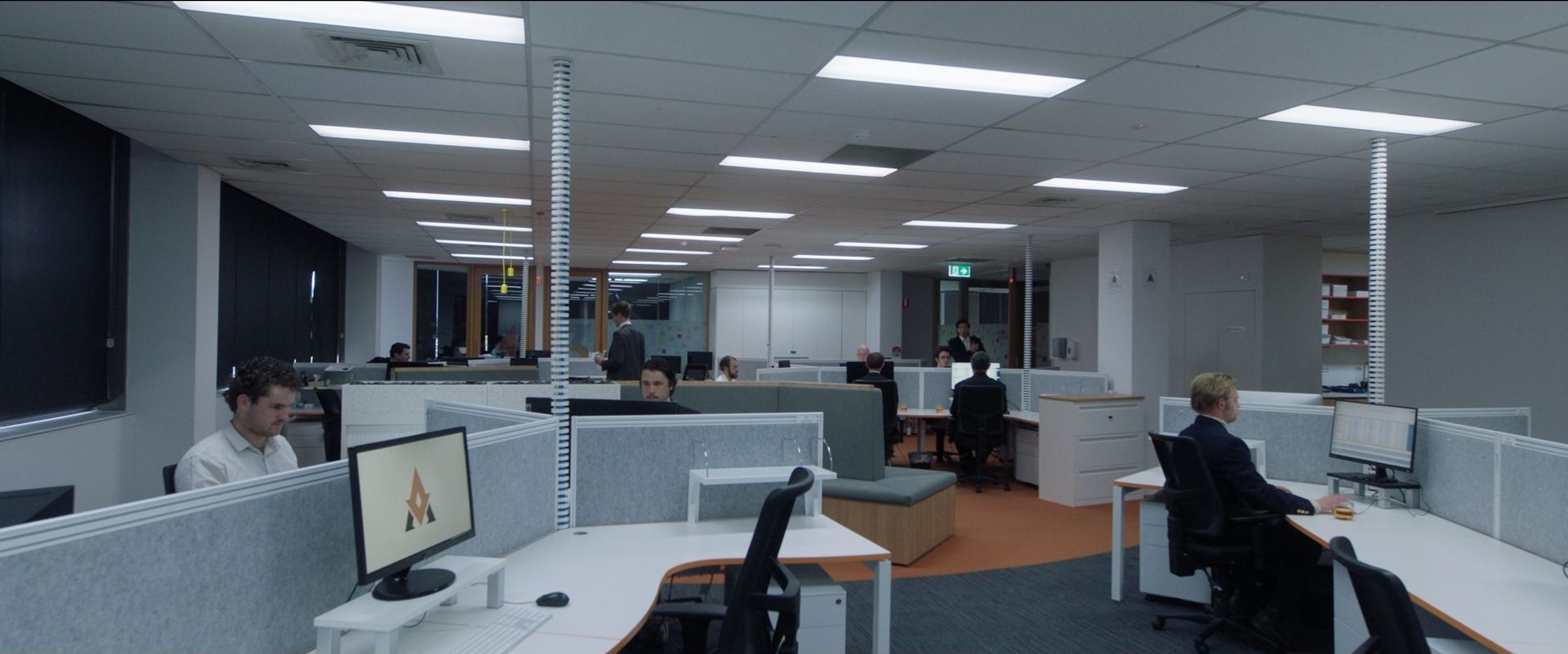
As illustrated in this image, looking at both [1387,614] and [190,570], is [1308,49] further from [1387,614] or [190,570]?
[190,570]

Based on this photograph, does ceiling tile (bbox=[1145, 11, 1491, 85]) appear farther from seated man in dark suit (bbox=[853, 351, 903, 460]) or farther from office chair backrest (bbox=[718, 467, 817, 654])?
seated man in dark suit (bbox=[853, 351, 903, 460])

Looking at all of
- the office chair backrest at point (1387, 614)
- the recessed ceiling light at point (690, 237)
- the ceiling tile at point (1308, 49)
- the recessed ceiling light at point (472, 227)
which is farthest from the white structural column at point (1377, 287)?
the recessed ceiling light at point (472, 227)

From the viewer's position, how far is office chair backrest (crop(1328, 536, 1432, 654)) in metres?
1.37

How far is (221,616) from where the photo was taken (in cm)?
134

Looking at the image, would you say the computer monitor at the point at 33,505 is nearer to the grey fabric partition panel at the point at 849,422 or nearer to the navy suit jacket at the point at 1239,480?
the grey fabric partition panel at the point at 849,422

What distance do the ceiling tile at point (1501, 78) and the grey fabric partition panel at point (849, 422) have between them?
248cm

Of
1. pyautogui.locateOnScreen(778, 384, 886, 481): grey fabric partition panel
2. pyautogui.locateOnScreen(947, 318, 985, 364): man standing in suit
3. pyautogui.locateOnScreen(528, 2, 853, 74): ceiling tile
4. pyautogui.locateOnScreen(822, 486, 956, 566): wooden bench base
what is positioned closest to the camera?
pyautogui.locateOnScreen(528, 2, 853, 74): ceiling tile

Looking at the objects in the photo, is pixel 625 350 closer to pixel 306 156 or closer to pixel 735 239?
pixel 306 156

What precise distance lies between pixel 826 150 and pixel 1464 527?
2915mm

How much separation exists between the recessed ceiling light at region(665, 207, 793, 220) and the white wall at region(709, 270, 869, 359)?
522 cm

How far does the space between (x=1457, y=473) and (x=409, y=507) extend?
3325mm

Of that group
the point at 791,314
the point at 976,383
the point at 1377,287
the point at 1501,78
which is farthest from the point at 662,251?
the point at 1501,78

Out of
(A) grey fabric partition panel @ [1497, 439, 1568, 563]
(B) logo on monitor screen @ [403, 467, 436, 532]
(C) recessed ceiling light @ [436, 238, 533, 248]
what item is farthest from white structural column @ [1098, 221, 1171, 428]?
(B) logo on monitor screen @ [403, 467, 436, 532]

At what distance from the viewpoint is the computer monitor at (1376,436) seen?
3.05 meters
